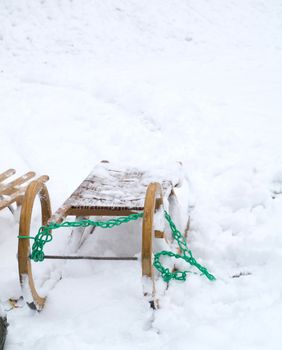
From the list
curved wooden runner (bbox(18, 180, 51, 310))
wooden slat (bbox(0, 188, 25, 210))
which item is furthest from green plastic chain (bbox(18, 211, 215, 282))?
wooden slat (bbox(0, 188, 25, 210))

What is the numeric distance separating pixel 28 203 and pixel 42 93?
436cm

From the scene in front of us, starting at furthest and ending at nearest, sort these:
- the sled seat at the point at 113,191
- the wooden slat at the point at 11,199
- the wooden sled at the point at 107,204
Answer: the wooden slat at the point at 11,199 → the sled seat at the point at 113,191 → the wooden sled at the point at 107,204

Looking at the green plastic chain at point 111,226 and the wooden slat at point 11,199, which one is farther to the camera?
the wooden slat at point 11,199

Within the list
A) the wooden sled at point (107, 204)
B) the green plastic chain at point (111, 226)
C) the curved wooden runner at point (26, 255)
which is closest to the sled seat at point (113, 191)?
the wooden sled at point (107, 204)

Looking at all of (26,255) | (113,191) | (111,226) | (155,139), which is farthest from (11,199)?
(155,139)

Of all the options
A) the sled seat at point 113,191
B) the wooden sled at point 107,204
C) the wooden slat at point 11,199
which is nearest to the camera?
the wooden sled at point 107,204

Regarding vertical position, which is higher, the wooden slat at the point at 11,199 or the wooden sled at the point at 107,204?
the wooden sled at the point at 107,204

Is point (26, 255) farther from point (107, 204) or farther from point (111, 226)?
point (107, 204)

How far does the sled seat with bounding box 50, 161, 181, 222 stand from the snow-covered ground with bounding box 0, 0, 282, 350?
0.42 meters

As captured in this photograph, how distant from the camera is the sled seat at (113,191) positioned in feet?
9.47

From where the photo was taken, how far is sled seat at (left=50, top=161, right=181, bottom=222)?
289cm

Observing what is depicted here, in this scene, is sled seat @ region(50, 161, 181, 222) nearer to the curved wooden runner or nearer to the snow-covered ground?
the curved wooden runner

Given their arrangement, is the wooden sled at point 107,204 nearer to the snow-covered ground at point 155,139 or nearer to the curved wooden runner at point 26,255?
the curved wooden runner at point 26,255

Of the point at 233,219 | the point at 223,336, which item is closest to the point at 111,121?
the point at 233,219
